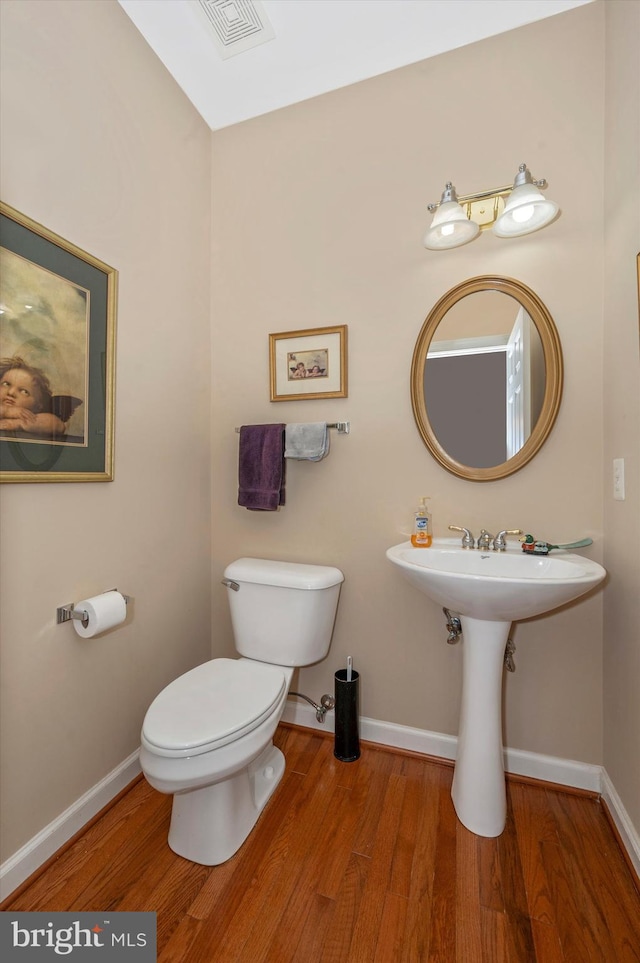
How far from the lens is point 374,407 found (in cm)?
172

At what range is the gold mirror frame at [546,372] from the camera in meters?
1.49

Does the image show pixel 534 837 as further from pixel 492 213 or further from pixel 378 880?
pixel 492 213

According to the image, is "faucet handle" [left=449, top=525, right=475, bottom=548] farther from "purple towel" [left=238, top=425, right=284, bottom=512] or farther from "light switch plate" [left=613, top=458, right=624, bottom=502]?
"purple towel" [left=238, top=425, right=284, bottom=512]

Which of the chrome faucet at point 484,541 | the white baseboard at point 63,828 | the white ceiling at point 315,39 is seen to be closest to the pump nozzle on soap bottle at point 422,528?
the chrome faucet at point 484,541

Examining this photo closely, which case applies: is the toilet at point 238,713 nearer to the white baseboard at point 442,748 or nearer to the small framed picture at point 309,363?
the white baseboard at point 442,748

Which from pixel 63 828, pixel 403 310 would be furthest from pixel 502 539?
pixel 63 828

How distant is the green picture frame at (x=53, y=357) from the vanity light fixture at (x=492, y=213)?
1.15 meters

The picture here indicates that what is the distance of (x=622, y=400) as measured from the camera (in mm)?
1305

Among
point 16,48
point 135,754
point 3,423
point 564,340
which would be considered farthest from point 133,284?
point 135,754

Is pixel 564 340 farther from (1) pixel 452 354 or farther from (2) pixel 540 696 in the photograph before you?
(2) pixel 540 696

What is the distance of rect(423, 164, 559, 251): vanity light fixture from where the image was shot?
53.4 inches

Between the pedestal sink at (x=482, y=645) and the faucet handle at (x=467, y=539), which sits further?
the faucet handle at (x=467, y=539)

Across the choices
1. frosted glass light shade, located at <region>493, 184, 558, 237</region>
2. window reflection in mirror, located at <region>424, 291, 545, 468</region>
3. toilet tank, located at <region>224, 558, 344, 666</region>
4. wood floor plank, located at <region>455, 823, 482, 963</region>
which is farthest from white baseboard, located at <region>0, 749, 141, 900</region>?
frosted glass light shade, located at <region>493, 184, 558, 237</region>

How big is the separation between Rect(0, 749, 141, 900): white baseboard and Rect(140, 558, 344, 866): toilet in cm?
30
